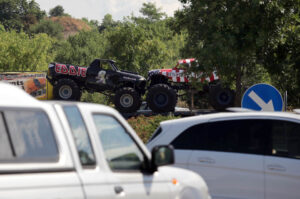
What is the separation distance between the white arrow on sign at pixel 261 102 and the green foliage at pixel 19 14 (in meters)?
97.5

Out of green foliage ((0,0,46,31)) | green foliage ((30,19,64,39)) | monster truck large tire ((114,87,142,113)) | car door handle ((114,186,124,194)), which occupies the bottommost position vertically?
monster truck large tire ((114,87,142,113))

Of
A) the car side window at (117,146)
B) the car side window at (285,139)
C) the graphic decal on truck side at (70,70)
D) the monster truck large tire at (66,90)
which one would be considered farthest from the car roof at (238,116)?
the graphic decal on truck side at (70,70)

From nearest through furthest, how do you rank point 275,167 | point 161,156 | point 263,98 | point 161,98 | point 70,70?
1. point 161,156
2. point 275,167
3. point 263,98
4. point 161,98
5. point 70,70

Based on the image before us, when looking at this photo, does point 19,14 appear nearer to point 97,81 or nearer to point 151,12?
point 151,12

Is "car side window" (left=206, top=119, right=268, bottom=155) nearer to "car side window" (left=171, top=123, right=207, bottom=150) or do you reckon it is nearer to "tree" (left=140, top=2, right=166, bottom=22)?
"car side window" (left=171, top=123, right=207, bottom=150)

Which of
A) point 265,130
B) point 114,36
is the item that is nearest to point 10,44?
point 114,36

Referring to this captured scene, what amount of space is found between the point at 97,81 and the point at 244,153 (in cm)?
2022

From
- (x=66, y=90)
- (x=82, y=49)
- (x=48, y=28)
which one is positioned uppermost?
(x=48, y=28)

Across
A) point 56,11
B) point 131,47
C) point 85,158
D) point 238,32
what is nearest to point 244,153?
point 85,158

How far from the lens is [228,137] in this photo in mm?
7449

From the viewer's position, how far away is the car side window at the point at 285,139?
24.0 ft

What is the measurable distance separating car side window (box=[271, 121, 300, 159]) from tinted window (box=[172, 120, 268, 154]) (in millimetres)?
129

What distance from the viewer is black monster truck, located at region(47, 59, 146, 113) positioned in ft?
86.1

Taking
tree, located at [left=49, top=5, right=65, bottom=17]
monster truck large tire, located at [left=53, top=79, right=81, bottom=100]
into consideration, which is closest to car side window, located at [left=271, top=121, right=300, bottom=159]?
monster truck large tire, located at [left=53, top=79, right=81, bottom=100]
